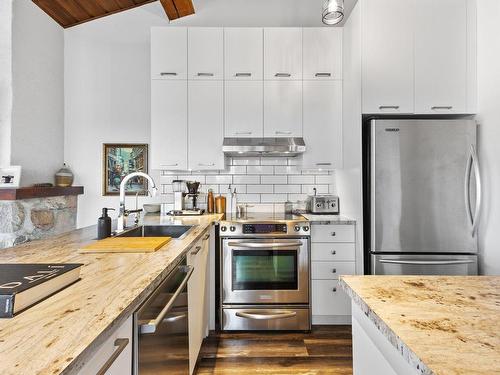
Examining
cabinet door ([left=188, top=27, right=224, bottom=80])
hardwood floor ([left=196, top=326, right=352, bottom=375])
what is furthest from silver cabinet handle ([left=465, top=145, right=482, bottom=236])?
cabinet door ([left=188, top=27, right=224, bottom=80])

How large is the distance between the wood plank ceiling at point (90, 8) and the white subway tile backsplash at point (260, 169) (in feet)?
5.82

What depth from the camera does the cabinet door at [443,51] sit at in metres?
2.63

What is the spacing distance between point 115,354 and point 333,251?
2.27 meters

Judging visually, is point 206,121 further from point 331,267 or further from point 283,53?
point 331,267

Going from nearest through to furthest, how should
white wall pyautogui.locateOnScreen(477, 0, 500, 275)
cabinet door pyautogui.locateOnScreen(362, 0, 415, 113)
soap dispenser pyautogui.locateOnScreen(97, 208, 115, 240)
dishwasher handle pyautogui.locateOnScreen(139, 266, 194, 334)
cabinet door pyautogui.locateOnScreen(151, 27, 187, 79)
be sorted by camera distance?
dishwasher handle pyautogui.locateOnScreen(139, 266, 194, 334)
soap dispenser pyautogui.locateOnScreen(97, 208, 115, 240)
white wall pyautogui.locateOnScreen(477, 0, 500, 275)
cabinet door pyautogui.locateOnScreen(362, 0, 415, 113)
cabinet door pyautogui.locateOnScreen(151, 27, 187, 79)

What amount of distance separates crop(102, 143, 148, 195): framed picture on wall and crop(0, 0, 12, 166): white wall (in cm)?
91

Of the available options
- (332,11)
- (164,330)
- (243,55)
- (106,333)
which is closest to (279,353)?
(164,330)

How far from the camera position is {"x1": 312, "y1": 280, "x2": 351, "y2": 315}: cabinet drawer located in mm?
2787

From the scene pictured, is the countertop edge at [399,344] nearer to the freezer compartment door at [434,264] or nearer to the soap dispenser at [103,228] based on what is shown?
the soap dispenser at [103,228]

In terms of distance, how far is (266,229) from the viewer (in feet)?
9.05

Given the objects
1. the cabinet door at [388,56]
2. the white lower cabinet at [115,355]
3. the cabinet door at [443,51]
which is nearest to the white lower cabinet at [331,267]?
the cabinet door at [388,56]

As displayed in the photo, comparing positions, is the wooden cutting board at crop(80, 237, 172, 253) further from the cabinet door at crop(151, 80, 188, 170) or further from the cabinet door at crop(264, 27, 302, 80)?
the cabinet door at crop(264, 27, 302, 80)

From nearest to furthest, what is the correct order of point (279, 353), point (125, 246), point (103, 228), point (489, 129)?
point (125, 246)
point (103, 228)
point (279, 353)
point (489, 129)

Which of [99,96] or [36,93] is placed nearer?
[36,93]
